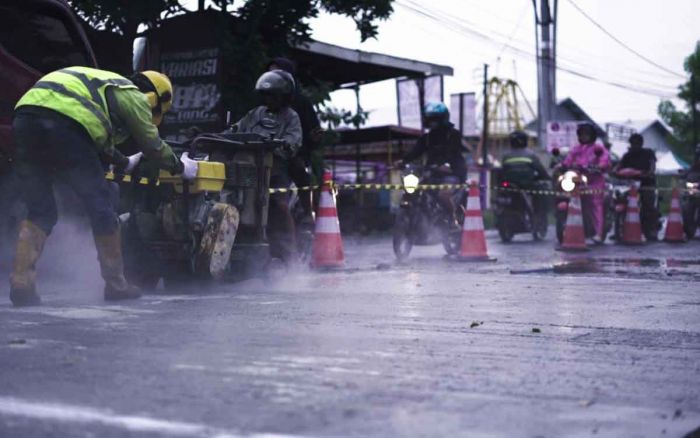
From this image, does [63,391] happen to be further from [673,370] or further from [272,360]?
[673,370]

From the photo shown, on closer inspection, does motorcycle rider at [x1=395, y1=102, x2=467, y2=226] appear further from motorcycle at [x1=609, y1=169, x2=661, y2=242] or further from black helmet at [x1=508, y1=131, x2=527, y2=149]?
black helmet at [x1=508, y1=131, x2=527, y2=149]

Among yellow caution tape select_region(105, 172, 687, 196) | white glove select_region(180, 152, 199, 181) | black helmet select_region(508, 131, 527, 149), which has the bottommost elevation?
yellow caution tape select_region(105, 172, 687, 196)

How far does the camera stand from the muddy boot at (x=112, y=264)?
25.0 feet

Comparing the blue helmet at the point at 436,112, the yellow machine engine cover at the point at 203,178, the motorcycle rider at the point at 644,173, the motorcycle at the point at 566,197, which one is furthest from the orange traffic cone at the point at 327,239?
the motorcycle rider at the point at 644,173

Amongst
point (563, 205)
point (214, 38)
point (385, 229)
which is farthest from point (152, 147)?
point (385, 229)

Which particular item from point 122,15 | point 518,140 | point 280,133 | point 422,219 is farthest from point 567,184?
point 280,133

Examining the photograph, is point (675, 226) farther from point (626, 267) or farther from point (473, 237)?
point (626, 267)

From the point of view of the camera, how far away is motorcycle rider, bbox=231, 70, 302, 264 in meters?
9.86

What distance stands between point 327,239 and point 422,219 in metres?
2.14

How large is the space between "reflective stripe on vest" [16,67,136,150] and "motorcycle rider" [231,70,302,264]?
7.40 feet

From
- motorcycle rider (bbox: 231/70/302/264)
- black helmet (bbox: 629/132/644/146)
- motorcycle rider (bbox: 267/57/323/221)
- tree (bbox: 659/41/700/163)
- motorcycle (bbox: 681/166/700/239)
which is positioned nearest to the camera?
motorcycle rider (bbox: 231/70/302/264)

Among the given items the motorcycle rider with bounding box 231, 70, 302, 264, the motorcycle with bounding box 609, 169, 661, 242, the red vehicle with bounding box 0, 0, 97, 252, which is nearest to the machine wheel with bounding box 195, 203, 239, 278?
the motorcycle rider with bounding box 231, 70, 302, 264

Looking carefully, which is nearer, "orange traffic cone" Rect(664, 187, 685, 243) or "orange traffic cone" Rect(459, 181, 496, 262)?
"orange traffic cone" Rect(459, 181, 496, 262)

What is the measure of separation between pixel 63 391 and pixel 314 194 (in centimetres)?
789
